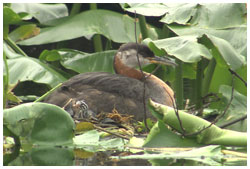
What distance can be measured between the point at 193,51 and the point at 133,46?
1.49 meters

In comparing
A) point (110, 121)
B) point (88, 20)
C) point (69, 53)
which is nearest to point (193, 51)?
point (110, 121)

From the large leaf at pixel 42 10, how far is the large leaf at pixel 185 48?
3.00 meters

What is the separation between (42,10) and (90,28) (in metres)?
0.82

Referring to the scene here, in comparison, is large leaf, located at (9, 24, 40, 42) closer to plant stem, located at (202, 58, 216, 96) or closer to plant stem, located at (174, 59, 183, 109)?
plant stem, located at (174, 59, 183, 109)

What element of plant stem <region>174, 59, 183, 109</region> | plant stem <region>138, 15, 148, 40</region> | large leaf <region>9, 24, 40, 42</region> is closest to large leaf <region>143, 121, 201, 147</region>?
plant stem <region>174, 59, 183, 109</region>

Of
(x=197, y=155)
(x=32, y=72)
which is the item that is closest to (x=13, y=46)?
(x=32, y=72)

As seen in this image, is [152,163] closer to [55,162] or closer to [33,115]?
[55,162]

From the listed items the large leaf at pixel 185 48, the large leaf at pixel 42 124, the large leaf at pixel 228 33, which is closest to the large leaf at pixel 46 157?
the large leaf at pixel 42 124

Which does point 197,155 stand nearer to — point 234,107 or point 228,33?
point 234,107

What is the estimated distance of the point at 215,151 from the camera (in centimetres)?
424

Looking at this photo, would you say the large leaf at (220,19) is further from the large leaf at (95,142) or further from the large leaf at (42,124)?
the large leaf at (42,124)

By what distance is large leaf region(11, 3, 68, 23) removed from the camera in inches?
319

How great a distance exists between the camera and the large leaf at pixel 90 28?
25.1 feet

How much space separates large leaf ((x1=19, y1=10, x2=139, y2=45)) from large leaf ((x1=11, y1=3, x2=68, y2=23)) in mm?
168
